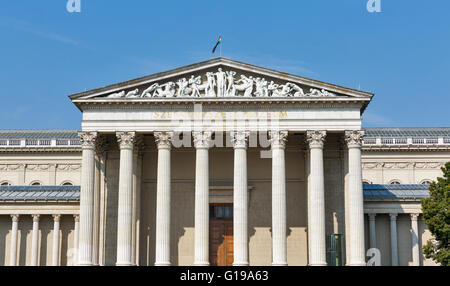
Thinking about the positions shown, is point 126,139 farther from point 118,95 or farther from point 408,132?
point 408,132

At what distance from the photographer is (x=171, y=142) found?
64562 millimetres

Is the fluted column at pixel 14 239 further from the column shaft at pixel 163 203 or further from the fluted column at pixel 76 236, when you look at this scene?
the column shaft at pixel 163 203

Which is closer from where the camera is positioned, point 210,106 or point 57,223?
point 210,106

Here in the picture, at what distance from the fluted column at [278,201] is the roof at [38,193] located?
946 inches

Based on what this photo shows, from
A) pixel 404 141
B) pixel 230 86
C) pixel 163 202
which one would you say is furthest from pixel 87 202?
pixel 404 141

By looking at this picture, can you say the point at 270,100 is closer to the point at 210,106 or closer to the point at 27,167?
the point at 210,106

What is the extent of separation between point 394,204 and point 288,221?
12850 mm

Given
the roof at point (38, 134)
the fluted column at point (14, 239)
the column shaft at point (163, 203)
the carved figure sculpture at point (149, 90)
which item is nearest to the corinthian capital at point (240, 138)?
the column shaft at point (163, 203)

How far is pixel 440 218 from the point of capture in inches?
2458

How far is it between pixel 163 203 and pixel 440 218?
83.4 feet

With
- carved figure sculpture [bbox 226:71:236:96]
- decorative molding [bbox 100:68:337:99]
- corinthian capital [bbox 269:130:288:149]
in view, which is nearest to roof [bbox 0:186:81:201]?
decorative molding [bbox 100:68:337:99]

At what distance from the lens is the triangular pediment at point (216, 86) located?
211ft

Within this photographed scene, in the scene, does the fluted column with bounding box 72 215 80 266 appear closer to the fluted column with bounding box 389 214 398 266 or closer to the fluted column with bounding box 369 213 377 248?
the fluted column with bounding box 369 213 377 248
